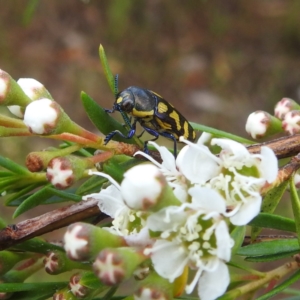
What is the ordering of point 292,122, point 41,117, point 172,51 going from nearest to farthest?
point 41,117 → point 292,122 → point 172,51

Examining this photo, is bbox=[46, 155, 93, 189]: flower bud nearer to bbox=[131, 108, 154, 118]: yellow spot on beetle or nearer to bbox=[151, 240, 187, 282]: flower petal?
bbox=[151, 240, 187, 282]: flower petal

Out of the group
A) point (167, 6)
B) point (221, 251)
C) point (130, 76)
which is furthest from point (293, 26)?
point (221, 251)

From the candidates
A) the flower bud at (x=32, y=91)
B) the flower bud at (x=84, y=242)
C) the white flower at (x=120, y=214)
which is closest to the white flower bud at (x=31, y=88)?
the flower bud at (x=32, y=91)

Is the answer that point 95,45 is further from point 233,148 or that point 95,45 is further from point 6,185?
point 233,148

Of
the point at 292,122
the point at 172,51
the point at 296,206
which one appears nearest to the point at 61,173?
the point at 296,206

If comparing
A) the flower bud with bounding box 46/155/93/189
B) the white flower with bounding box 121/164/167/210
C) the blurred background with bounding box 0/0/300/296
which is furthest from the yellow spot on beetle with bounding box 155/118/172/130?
the blurred background with bounding box 0/0/300/296

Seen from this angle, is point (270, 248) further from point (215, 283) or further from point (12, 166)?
point (12, 166)

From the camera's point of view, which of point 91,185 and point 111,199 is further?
point 91,185
